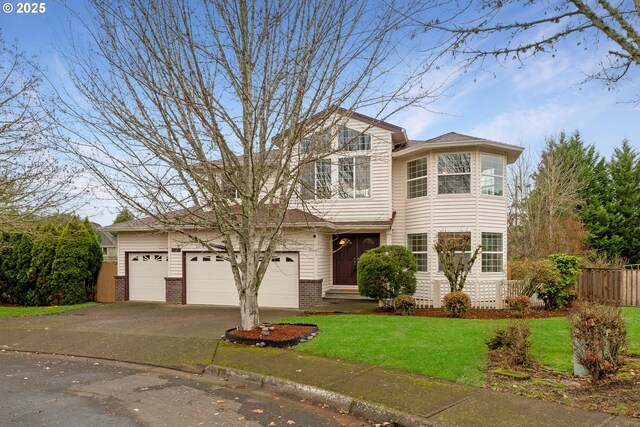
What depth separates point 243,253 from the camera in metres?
9.43

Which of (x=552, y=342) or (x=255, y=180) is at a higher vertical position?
(x=255, y=180)

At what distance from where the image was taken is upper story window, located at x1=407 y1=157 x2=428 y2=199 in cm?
1659

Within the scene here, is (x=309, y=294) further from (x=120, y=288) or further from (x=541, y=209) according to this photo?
(x=541, y=209)

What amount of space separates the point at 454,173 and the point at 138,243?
12.1m

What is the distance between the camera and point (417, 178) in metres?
16.8


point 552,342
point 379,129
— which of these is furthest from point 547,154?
point 552,342

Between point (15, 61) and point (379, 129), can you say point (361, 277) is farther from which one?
point (15, 61)

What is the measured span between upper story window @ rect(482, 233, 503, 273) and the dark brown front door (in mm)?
3723

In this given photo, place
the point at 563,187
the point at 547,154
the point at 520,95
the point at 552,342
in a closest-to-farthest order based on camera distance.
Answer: the point at 552,342 < the point at 520,95 < the point at 563,187 < the point at 547,154

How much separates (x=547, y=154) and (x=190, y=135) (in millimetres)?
30332

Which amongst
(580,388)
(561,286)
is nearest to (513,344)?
(580,388)

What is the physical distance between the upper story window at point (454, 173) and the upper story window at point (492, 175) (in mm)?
517

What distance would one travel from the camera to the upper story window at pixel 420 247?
54.0 feet

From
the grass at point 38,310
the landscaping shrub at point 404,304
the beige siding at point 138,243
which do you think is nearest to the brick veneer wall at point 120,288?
the beige siding at point 138,243
